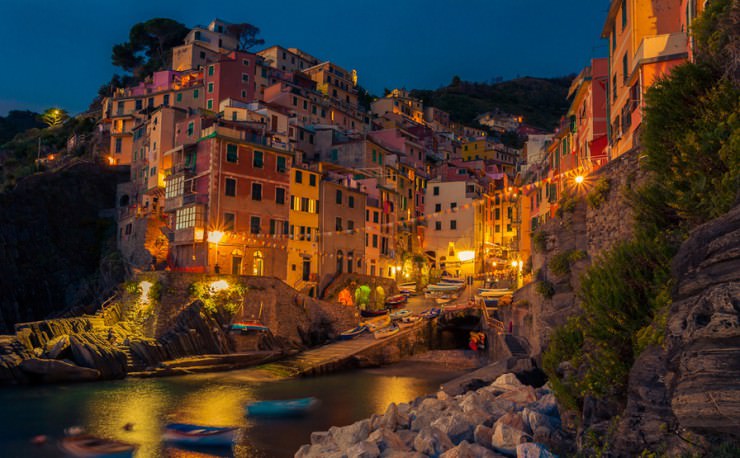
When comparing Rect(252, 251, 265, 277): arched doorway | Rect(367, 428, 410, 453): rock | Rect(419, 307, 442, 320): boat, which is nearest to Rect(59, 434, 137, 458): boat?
Rect(367, 428, 410, 453): rock

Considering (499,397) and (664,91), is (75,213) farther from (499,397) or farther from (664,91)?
(664,91)

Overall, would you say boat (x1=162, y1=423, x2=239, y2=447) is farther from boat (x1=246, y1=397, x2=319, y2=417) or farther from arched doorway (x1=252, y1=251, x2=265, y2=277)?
arched doorway (x1=252, y1=251, x2=265, y2=277)

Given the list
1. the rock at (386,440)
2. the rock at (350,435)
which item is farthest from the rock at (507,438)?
the rock at (350,435)

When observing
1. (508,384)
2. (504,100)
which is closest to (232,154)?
(508,384)

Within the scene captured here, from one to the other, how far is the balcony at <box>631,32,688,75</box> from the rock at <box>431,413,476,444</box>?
17320 millimetres

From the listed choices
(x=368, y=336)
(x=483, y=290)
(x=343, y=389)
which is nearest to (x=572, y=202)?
(x=343, y=389)

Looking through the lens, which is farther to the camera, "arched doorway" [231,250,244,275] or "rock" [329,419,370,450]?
"arched doorway" [231,250,244,275]

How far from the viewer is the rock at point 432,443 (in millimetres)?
15625

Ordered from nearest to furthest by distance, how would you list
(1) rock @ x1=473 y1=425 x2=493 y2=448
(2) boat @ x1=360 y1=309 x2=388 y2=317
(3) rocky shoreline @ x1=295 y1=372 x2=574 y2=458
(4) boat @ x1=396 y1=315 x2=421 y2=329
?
(3) rocky shoreline @ x1=295 y1=372 x2=574 y2=458 < (1) rock @ x1=473 y1=425 x2=493 y2=448 < (4) boat @ x1=396 y1=315 x2=421 y2=329 < (2) boat @ x1=360 y1=309 x2=388 y2=317

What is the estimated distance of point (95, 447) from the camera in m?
22.0

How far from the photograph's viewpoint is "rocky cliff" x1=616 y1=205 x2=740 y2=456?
764 centimetres

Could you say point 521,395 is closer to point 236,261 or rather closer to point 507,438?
point 507,438

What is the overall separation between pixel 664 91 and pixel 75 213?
67.3 meters

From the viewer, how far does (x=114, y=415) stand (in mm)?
27094
